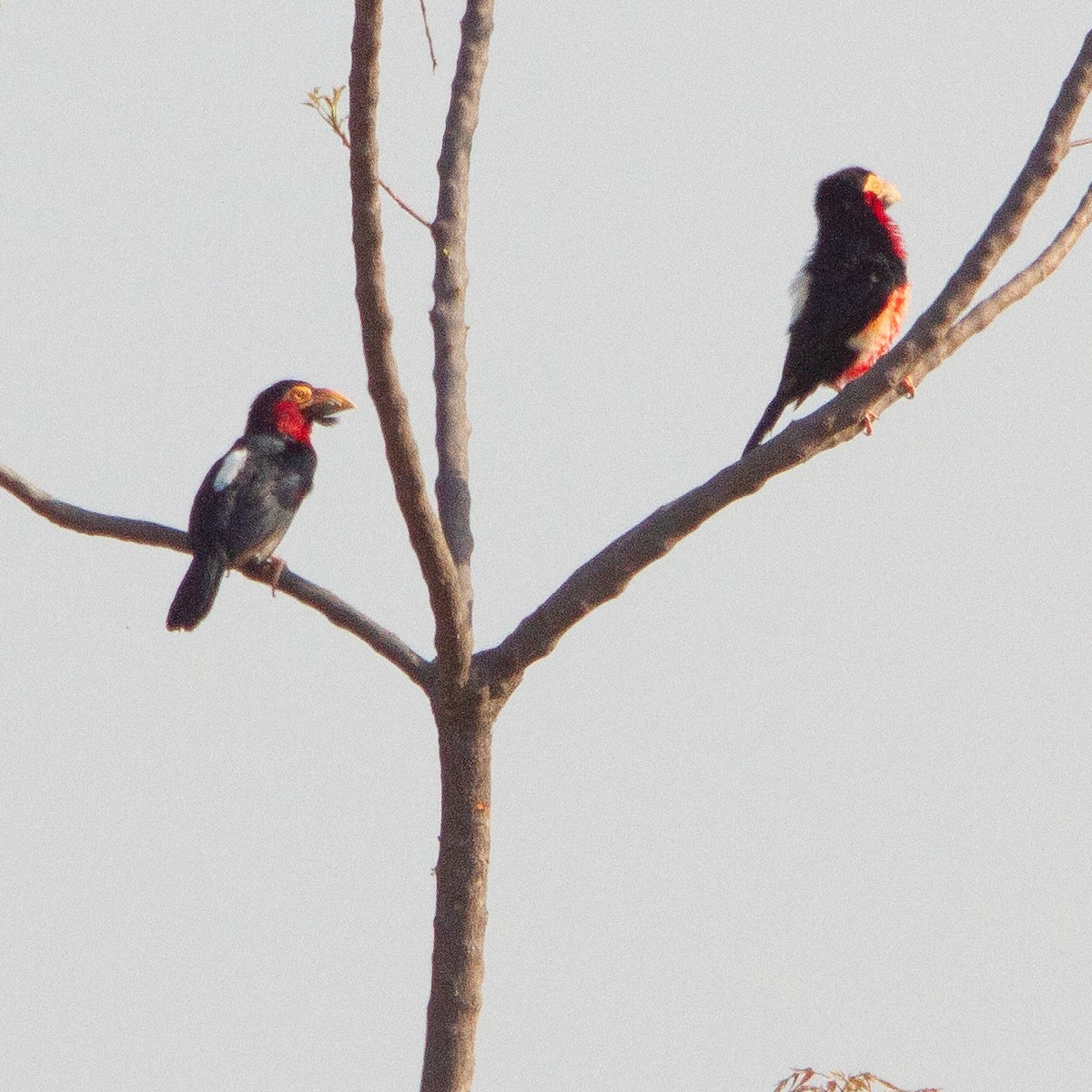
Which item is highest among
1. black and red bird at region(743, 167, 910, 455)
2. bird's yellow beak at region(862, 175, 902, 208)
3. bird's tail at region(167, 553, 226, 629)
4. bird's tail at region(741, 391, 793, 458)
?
bird's yellow beak at region(862, 175, 902, 208)

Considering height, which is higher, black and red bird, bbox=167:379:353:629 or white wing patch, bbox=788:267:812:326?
white wing patch, bbox=788:267:812:326

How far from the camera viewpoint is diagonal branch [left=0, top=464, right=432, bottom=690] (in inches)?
148

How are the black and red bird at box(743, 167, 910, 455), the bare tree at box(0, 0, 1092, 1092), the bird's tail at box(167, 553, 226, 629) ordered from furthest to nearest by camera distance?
the black and red bird at box(743, 167, 910, 455) < the bird's tail at box(167, 553, 226, 629) < the bare tree at box(0, 0, 1092, 1092)

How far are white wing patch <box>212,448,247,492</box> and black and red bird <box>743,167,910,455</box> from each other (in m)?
1.80

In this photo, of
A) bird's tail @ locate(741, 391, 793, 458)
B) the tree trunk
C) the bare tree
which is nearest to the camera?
the bare tree

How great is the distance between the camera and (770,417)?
6.36 meters

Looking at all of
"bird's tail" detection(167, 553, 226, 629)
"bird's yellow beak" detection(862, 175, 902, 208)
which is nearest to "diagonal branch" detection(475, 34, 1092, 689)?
"bird's tail" detection(167, 553, 226, 629)

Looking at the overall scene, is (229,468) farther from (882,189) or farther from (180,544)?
(882,189)

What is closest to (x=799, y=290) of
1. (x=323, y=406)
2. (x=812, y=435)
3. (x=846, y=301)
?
(x=846, y=301)

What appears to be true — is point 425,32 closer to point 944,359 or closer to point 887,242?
point 944,359

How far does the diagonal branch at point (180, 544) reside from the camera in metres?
3.75

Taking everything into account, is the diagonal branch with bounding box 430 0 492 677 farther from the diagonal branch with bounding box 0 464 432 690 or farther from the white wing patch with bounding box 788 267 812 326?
the white wing patch with bounding box 788 267 812 326

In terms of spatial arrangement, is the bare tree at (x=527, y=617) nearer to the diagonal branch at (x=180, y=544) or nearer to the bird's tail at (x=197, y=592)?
the diagonal branch at (x=180, y=544)

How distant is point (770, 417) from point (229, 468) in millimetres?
2002
